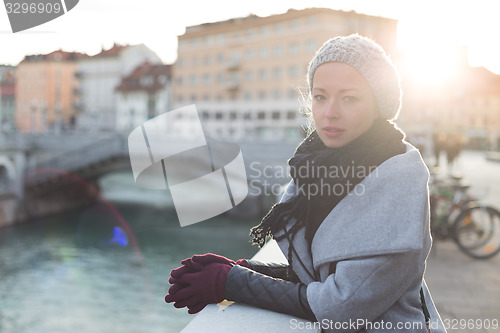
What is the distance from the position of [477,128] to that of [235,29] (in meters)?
30.6

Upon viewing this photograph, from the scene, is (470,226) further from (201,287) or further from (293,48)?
(293,48)

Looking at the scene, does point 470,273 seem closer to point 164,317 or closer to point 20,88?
point 164,317

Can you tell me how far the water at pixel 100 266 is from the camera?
432 inches

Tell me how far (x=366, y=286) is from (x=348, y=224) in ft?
0.55

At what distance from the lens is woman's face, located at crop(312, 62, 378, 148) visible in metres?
1.45

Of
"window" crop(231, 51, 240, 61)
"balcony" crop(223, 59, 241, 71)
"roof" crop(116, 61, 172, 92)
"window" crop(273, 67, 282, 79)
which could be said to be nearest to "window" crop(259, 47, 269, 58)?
"window" crop(273, 67, 282, 79)

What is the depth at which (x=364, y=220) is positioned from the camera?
1.31m

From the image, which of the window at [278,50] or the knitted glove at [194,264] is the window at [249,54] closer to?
the window at [278,50]

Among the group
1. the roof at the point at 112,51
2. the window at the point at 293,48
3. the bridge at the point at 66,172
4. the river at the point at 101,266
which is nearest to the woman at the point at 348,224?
the river at the point at 101,266

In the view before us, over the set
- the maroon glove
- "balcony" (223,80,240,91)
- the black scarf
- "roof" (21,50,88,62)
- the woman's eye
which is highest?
"roof" (21,50,88,62)

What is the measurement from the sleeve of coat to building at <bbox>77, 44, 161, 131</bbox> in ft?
216

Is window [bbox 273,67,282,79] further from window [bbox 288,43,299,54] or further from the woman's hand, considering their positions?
the woman's hand

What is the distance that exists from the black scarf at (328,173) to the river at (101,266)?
919 cm

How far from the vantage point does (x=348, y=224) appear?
1.34m
